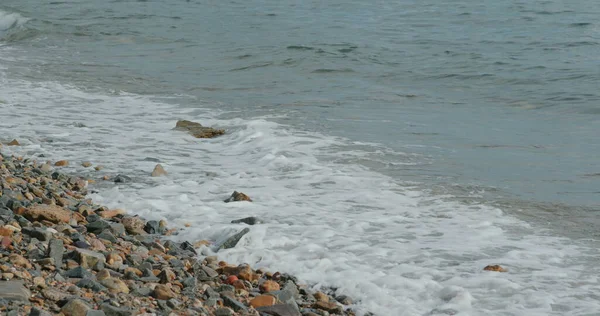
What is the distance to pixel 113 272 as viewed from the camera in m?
4.69

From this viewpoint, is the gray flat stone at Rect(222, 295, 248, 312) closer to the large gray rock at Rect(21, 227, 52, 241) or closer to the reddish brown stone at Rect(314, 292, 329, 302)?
the reddish brown stone at Rect(314, 292, 329, 302)

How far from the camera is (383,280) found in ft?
17.3

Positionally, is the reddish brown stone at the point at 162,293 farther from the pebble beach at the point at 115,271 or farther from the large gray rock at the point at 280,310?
the large gray rock at the point at 280,310

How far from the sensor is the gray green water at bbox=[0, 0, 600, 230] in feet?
29.5

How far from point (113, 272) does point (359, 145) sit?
518cm

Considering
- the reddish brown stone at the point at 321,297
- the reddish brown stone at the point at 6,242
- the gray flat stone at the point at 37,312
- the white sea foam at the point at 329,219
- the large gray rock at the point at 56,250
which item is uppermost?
the gray flat stone at the point at 37,312

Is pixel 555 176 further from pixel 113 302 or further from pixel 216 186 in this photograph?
pixel 113 302

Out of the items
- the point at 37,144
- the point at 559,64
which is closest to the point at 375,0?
the point at 559,64

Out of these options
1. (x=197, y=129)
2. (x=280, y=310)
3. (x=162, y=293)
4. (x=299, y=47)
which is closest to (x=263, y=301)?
(x=280, y=310)

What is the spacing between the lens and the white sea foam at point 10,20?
905 inches

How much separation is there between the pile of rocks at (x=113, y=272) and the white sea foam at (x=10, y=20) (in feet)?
59.1

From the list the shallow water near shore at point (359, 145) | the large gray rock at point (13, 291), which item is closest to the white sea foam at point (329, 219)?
the shallow water near shore at point (359, 145)

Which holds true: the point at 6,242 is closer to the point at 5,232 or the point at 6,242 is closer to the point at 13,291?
the point at 5,232

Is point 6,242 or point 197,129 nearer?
point 6,242
